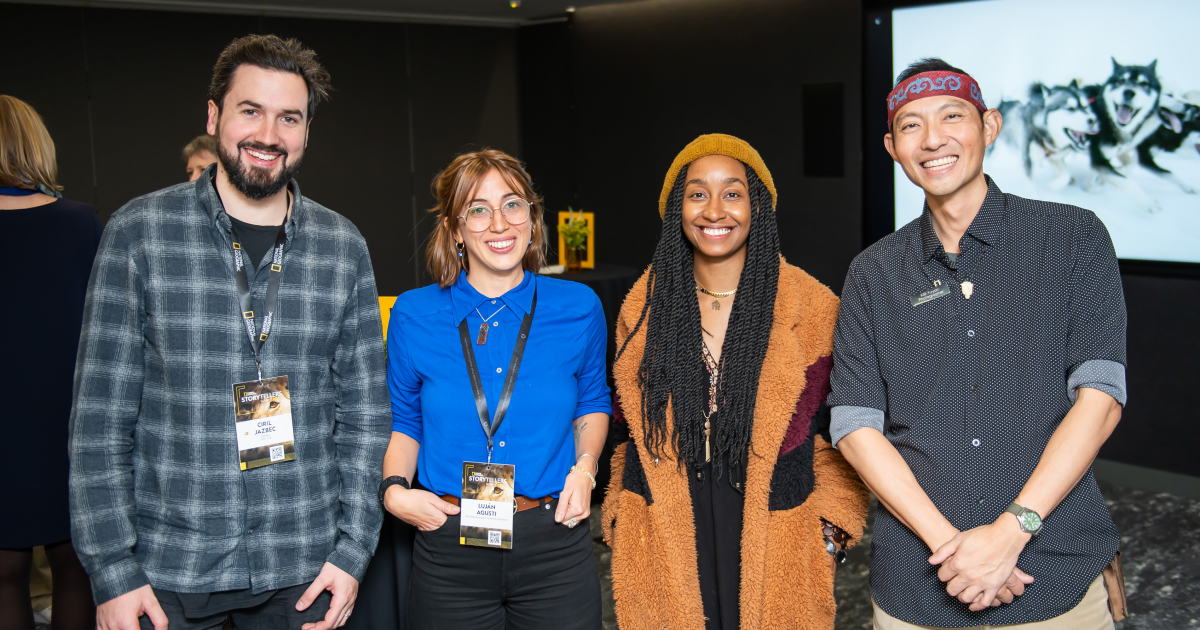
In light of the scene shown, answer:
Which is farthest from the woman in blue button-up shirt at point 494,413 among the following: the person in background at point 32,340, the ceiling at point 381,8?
the ceiling at point 381,8

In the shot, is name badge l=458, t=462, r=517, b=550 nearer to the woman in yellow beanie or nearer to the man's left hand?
the man's left hand

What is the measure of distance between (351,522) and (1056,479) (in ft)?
4.70

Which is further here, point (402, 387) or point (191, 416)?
point (402, 387)

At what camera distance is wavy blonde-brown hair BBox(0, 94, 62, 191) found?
246 centimetres

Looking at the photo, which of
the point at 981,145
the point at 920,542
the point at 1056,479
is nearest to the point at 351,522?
the point at 920,542

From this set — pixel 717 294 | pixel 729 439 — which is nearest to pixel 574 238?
pixel 717 294

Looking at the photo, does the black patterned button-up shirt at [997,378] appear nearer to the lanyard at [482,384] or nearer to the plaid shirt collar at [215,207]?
the lanyard at [482,384]

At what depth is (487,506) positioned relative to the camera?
67.5 inches

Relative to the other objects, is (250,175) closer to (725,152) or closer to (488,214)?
(488,214)

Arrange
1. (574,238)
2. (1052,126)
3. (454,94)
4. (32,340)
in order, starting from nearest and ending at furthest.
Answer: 1. (32,340)
2. (1052,126)
3. (574,238)
4. (454,94)

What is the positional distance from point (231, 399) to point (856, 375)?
1303mm

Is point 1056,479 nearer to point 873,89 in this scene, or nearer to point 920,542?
point 920,542

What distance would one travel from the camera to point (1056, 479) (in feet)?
4.92

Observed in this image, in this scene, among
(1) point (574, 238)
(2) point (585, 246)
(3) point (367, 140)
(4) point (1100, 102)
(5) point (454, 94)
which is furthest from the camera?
(5) point (454, 94)
